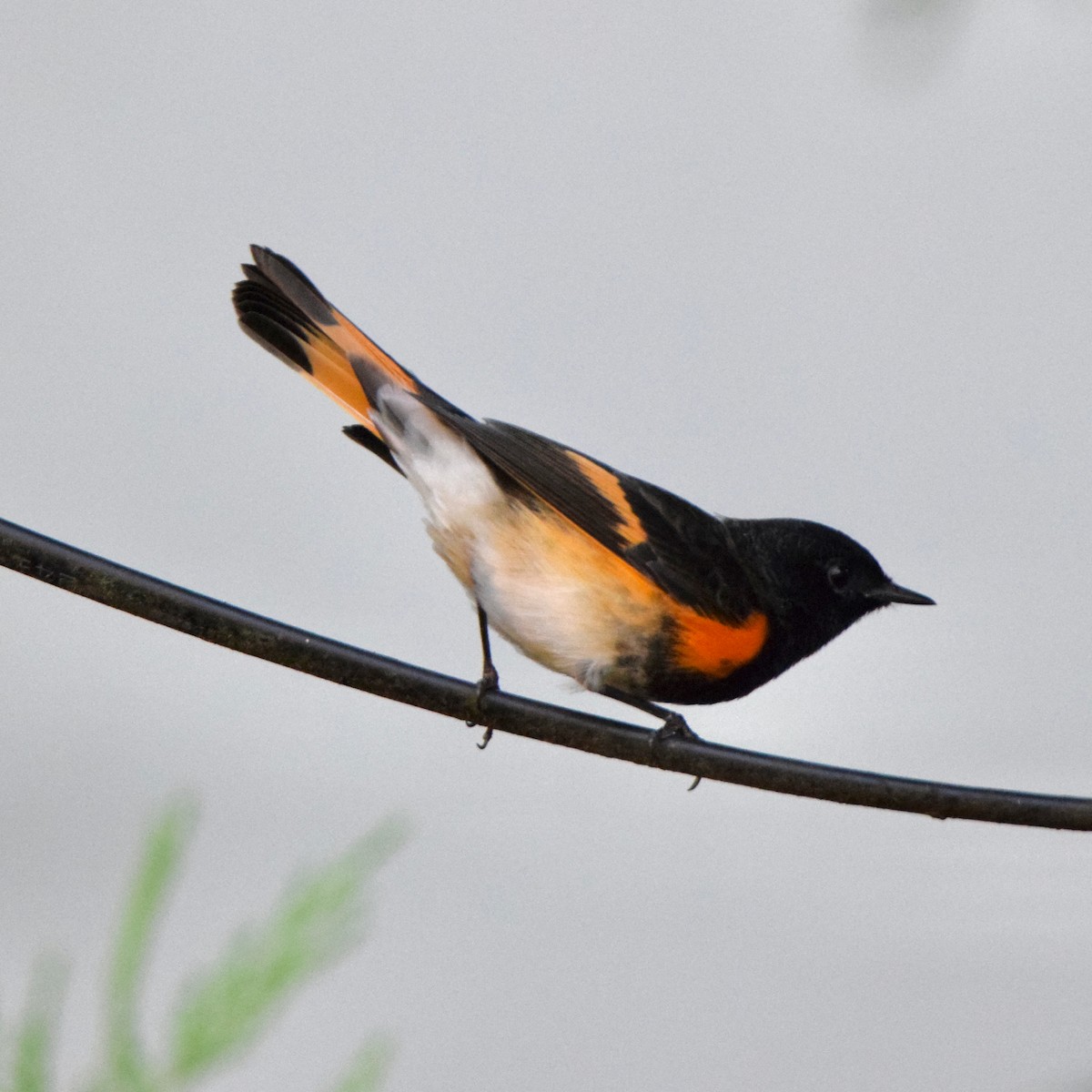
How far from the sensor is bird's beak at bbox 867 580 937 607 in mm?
1414

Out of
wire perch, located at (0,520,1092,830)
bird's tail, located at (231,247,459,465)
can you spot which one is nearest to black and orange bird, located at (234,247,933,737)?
bird's tail, located at (231,247,459,465)

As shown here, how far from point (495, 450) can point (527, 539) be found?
98mm

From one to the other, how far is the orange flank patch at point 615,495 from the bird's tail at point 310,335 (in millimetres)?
164

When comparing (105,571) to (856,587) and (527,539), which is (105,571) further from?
(856,587)

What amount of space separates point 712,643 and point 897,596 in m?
0.27

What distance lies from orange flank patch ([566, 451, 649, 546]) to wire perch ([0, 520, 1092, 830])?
313 millimetres

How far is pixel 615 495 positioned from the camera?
131 centimetres

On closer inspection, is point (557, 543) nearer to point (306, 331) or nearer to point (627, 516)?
point (627, 516)

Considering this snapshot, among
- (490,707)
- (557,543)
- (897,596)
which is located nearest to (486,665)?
(557,543)

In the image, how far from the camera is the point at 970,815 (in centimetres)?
89

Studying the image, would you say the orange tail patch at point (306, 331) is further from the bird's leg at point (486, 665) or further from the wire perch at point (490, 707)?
the wire perch at point (490, 707)

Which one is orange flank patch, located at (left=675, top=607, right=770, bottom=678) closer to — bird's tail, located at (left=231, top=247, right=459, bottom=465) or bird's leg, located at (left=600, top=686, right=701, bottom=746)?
bird's leg, located at (left=600, top=686, right=701, bottom=746)

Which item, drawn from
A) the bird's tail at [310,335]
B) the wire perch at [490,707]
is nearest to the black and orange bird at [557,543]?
the bird's tail at [310,335]

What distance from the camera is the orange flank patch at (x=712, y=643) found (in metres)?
1.24
